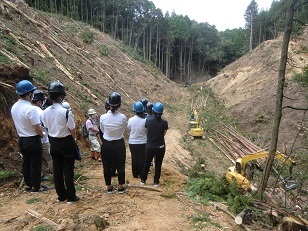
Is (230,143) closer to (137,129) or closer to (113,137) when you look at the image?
(137,129)

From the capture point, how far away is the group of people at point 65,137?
431cm

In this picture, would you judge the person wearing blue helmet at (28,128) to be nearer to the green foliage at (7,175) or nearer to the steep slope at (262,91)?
the green foliage at (7,175)

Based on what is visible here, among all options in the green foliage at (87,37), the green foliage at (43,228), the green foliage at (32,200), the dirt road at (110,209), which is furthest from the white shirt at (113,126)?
the green foliage at (87,37)

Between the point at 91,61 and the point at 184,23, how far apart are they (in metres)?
37.6

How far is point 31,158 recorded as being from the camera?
504 cm

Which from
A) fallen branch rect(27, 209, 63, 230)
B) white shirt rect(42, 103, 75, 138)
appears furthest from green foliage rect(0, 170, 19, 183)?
white shirt rect(42, 103, 75, 138)

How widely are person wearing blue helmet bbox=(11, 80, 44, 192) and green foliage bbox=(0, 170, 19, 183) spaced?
0.60 m

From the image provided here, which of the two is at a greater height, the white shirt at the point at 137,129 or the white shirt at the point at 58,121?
the white shirt at the point at 58,121

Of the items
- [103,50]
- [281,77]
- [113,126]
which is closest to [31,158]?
[113,126]

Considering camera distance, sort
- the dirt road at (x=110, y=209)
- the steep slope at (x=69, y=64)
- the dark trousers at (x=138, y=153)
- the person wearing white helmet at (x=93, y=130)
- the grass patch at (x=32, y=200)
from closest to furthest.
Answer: the dirt road at (x=110, y=209), the grass patch at (x=32, y=200), the dark trousers at (x=138, y=153), the person wearing white helmet at (x=93, y=130), the steep slope at (x=69, y=64)

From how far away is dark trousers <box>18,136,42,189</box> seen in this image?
4.95 m

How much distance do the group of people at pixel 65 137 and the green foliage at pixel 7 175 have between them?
1.82 feet

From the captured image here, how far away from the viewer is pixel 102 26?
4225 cm

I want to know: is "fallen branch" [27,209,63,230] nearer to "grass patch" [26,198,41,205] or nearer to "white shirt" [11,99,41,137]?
"grass patch" [26,198,41,205]
